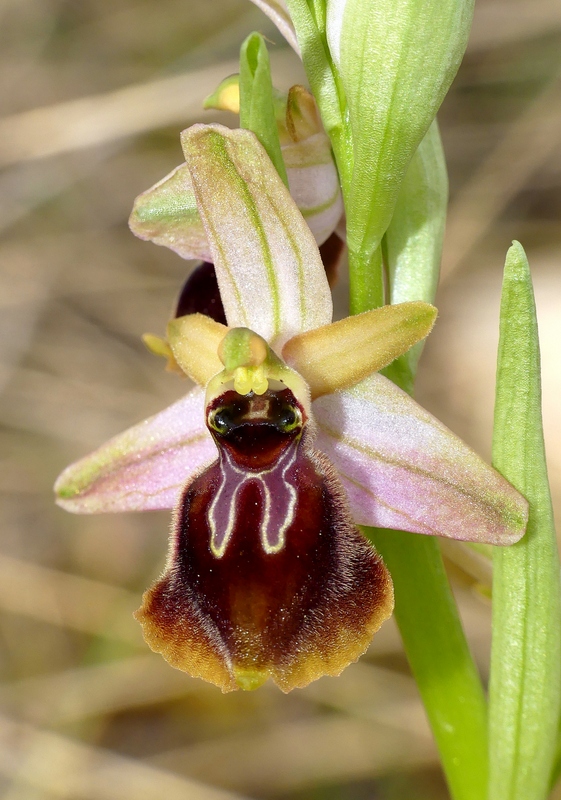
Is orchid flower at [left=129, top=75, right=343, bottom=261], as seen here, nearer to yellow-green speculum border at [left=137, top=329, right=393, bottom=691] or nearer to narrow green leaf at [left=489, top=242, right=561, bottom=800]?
yellow-green speculum border at [left=137, top=329, right=393, bottom=691]

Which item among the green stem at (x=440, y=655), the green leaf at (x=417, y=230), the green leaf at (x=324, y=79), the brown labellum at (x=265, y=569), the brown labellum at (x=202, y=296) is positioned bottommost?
the green stem at (x=440, y=655)

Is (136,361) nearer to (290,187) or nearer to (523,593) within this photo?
(290,187)

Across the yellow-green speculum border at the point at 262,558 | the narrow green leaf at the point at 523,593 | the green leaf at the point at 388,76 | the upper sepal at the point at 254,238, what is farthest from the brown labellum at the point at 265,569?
the green leaf at the point at 388,76

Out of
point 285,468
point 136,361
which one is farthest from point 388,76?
point 136,361

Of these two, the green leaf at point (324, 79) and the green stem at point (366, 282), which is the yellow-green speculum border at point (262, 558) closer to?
the green stem at point (366, 282)

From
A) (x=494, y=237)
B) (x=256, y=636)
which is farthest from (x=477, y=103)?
(x=256, y=636)
